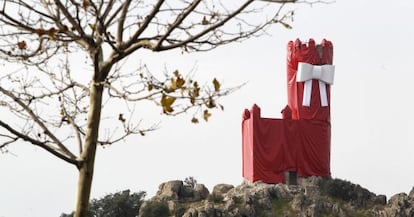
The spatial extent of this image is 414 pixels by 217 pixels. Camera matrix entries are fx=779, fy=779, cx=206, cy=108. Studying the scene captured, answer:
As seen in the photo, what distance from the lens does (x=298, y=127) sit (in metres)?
28.9

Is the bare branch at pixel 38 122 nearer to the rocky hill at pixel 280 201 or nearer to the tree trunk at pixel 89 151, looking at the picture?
the tree trunk at pixel 89 151

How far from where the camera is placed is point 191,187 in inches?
1368

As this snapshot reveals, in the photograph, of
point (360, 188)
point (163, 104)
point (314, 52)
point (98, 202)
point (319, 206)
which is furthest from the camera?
point (98, 202)

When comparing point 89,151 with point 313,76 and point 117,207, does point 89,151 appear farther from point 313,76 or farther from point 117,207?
point 117,207

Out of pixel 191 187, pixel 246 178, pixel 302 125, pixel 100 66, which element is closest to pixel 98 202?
pixel 191 187

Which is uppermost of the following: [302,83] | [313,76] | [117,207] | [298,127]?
[313,76]

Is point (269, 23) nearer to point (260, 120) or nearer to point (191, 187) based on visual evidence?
point (260, 120)

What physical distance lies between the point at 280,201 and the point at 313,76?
546 centimetres

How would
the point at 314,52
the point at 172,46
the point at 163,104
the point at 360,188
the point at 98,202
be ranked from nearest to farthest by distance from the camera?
1. the point at 163,104
2. the point at 172,46
3. the point at 314,52
4. the point at 360,188
5. the point at 98,202

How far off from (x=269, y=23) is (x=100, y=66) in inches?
36.6

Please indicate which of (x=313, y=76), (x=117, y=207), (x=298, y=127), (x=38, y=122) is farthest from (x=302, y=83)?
(x=38, y=122)

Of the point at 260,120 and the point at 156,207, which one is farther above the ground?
the point at 260,120

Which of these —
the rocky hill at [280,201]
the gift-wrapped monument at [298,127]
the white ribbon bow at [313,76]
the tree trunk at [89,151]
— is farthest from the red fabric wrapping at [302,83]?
the tree trunk at [89,151]

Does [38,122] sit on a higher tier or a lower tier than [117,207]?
higher
